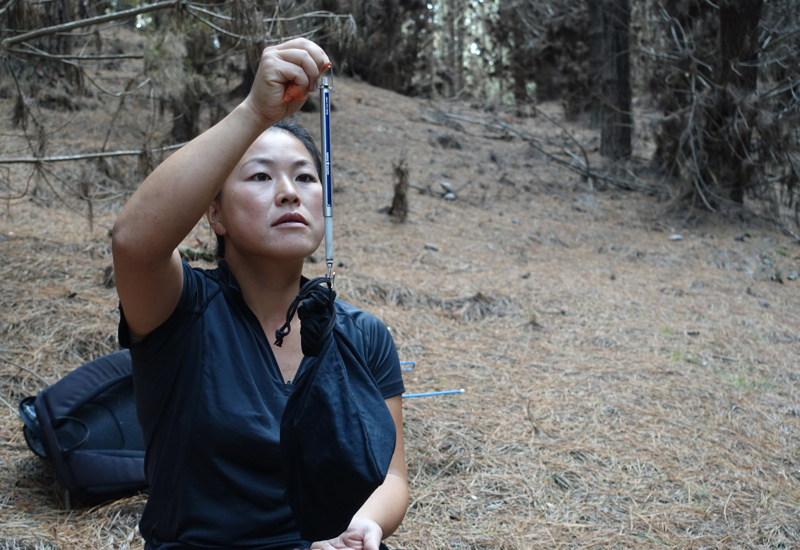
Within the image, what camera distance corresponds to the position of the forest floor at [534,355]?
96.6 inches

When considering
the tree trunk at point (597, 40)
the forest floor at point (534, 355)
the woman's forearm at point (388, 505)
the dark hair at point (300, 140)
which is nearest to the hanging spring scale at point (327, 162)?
the dark hair at point (300, 140)

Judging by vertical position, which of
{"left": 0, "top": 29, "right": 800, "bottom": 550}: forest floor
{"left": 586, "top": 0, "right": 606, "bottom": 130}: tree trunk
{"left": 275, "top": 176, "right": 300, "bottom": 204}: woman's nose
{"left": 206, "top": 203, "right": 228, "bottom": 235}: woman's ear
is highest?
{"left": 586, "top": 0, "right": 606, "bottom": 130}: tree trunk

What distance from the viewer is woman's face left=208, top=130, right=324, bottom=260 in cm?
139

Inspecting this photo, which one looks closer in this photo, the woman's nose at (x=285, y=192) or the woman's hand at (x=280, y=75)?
the woman's hand at (x=280, y=75)

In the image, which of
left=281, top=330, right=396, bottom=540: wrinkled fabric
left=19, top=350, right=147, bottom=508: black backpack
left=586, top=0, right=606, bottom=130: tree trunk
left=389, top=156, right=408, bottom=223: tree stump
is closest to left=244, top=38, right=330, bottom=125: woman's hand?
left=281, top=330, right=396, bottom=540: wrinkled fabric

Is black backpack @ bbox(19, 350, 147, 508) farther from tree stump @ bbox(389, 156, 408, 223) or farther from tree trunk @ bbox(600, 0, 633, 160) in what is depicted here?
tree trunk @ bbox(600, 0, 633, 160)

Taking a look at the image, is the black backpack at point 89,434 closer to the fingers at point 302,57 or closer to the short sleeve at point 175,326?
the short sleeve at point 175,326

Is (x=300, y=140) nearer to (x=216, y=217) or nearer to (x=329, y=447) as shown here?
(x=216, y=217)

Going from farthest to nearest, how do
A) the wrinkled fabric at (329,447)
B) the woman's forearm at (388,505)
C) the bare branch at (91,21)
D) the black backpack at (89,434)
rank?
the bare branch at (91,21), the black backpack at (89,434), the woman's forearm at (388,505), the wrinkled fabric at (329,447)

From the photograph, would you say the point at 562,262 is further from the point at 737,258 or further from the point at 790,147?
the point at 790,147

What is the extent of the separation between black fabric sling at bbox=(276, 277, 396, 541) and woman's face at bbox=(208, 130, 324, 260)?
0.24 m

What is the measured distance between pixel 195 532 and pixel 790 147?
291 inches

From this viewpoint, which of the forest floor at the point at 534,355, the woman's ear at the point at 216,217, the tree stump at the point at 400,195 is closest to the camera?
the woman's ear at the point at 216,217

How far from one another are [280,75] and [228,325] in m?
0.56
